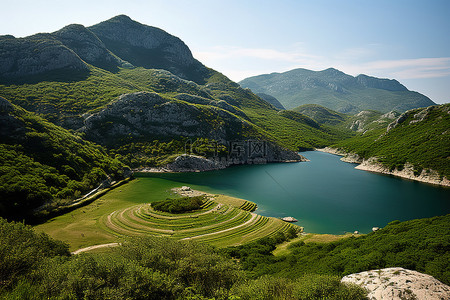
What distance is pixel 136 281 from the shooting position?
1962 centimetres

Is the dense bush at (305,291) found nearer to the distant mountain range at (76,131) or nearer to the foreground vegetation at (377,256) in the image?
the foreground vegetation at (377,256)

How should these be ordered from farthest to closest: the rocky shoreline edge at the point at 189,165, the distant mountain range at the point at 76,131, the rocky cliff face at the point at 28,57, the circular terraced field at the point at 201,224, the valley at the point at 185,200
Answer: the rocky cliff face at the point at 28,57 → the rocky shoreline edge at the point at 189,165 → the distant mountain range at the point at 76,131 → the circular terraced field at the point at 201,224 → the valley at the point at 185,200

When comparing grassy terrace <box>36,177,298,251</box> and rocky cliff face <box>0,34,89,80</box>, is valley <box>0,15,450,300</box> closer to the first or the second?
grassy terrace <box>36,177,298,251</box>

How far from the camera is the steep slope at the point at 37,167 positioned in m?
60.6

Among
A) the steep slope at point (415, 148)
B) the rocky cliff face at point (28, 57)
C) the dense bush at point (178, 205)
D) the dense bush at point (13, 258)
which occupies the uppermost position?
the rocky cliff face at point (28, 57)

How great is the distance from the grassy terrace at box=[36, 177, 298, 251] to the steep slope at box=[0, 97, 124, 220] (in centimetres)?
805

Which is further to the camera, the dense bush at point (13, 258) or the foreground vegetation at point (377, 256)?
the foreground vegetation at point (377, 256)

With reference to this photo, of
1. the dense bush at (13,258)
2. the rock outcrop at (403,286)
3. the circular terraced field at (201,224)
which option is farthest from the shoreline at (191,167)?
the rock outcrop at (403,286)

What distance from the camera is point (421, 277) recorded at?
64.7 feet

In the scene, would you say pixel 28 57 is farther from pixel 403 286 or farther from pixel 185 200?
pixel 403 286

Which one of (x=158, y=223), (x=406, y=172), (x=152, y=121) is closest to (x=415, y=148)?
(x=406, y=172)

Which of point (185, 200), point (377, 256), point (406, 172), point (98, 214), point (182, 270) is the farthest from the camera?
point (406, 172)

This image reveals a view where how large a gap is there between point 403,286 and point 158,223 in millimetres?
57531

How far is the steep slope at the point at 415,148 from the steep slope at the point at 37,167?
15594cm
